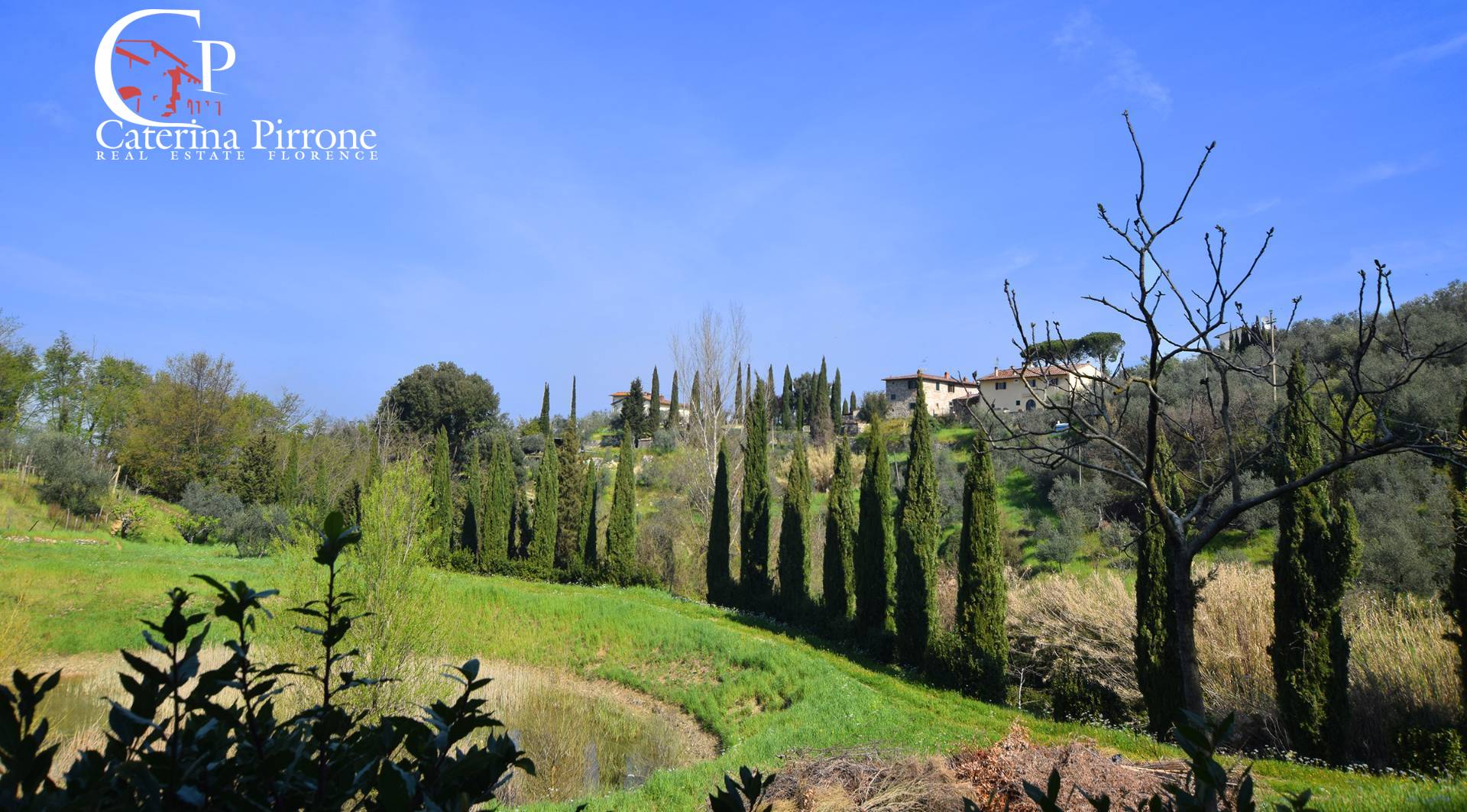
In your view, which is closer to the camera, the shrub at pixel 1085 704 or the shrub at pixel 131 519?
the shrub at pixel 1085 704

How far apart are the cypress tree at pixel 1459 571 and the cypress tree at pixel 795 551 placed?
1205 cm

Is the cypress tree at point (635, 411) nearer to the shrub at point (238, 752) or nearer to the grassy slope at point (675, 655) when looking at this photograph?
the grassy slope at point (675, 655)

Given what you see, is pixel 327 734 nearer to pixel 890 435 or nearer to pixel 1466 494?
pixel 1466 494

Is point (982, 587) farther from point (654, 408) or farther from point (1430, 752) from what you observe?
point (654, 408)

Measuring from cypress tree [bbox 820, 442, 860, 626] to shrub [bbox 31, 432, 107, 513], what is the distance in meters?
27.7

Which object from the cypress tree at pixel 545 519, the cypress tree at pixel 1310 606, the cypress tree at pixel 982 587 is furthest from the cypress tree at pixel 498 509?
the cypress tree at pixel 1310 606

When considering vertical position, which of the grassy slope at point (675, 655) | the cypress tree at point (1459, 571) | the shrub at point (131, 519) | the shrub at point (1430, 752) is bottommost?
the grassy slope at point (675, 655)

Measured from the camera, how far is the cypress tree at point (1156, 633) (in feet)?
32.5

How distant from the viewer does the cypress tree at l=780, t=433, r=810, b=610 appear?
1845cm

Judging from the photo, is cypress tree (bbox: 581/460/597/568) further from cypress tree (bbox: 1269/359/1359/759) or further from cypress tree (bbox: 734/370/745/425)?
cypress tree (bbox: 1269/359/1359/759)

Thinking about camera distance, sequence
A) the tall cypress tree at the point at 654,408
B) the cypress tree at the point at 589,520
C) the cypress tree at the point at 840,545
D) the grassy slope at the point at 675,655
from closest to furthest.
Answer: the grassy slope at the point at 675,655
the cypress tree at the point at 840,545
the cypress tree at the point at 589,520
the tall cypress tree at the point at 654,408

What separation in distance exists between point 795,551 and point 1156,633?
31.0 ft

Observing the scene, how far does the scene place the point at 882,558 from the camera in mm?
15500

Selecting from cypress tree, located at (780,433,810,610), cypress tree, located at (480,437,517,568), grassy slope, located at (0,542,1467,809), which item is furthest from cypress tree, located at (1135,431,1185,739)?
cypress tree, located at (480,437,517,568)
